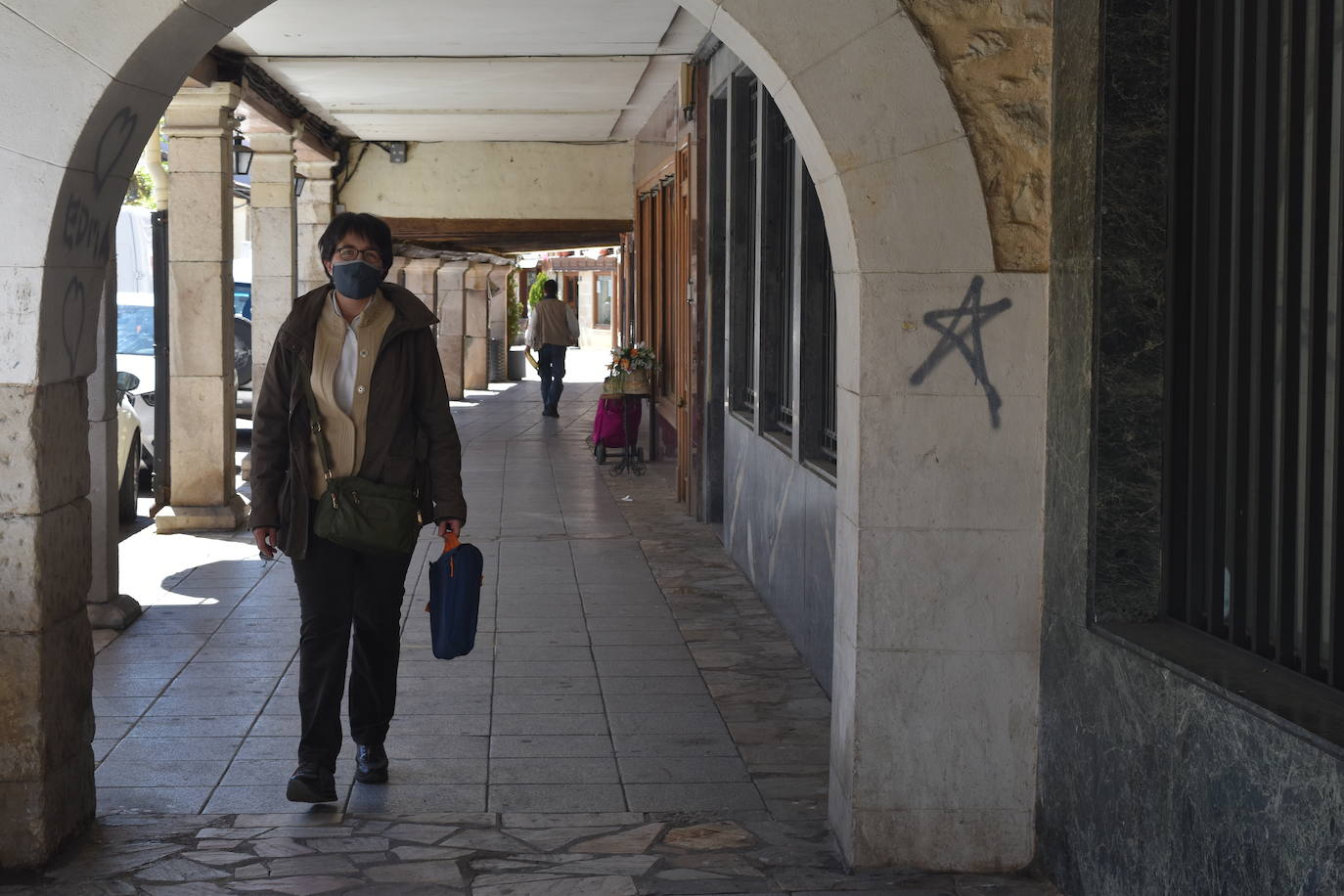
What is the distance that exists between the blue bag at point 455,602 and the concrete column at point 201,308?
20.3ft

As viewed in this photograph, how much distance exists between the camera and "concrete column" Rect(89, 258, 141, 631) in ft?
24.0

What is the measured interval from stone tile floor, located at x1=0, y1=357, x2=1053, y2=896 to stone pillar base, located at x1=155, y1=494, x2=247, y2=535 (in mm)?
1343

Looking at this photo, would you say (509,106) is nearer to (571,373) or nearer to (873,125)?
(873,125)

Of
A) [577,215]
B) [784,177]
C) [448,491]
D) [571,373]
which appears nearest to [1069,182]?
[448,491]

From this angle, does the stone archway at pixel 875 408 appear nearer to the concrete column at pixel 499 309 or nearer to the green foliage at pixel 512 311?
the concrete column at pixel 499 309

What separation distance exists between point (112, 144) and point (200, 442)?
258 inches

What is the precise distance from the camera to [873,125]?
4.08m

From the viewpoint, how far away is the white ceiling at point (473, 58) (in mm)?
9453

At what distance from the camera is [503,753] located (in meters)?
5.31

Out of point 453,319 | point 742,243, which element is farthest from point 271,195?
point 453,319

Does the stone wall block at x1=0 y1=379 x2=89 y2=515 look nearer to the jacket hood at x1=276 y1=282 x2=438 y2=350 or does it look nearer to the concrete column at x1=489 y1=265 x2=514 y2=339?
the jacket hood at x1=276 y1=282 x2=438 y2=350

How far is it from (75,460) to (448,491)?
3.43 feet

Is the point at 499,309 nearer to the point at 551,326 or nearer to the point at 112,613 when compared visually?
the point at 551,326

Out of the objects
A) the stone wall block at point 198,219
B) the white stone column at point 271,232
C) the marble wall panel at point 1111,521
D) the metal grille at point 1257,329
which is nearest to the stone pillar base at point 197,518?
the stone wall block at point 198,219
